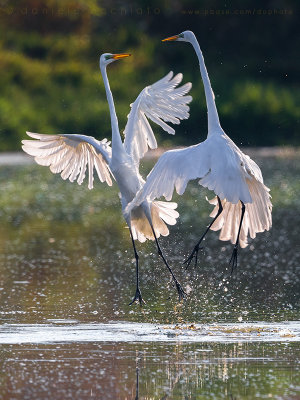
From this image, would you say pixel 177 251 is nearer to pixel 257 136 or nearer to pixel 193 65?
pixel 257 136

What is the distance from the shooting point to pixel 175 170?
9.55m

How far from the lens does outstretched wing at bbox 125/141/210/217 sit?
9508 millimetres

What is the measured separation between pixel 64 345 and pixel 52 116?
2250 centimetres

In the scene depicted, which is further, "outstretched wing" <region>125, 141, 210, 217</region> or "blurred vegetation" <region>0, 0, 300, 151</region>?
"blurred vegetation" <region>0, 0, 300, 151</region>

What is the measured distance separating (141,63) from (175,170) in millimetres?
25561

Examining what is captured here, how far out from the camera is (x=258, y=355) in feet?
27.5

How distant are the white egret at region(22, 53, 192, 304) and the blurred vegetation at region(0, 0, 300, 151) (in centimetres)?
1780

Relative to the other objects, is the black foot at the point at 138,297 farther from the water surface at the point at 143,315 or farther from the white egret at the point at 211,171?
the white egret at the point at 211,171

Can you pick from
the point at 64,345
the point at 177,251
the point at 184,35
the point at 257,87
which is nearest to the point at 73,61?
the point at 257,87

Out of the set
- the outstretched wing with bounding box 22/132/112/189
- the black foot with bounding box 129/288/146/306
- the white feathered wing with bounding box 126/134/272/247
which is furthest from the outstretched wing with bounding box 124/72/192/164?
the white feathered wing with bounding box 126/134/272/247

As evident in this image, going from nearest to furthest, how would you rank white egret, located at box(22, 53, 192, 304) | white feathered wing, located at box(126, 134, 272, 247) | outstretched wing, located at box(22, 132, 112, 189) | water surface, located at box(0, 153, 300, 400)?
water surface, located at box(0, 153, 300, 400)
white feathered wing, located at box(126, 134, 272, 247)
white egret, located at box(22, 53, 192, 304)
outstretched wing, located at box(22, 132, 112, 189)

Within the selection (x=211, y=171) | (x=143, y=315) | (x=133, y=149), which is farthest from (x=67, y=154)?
(x=211, y=171)

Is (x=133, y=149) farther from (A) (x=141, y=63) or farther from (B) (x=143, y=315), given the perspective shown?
(A) (x=141, y=63)

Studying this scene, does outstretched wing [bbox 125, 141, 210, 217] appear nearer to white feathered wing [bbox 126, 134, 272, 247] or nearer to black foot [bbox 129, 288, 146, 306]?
white feathered wing [bbox 126, 134, 272, 247]
